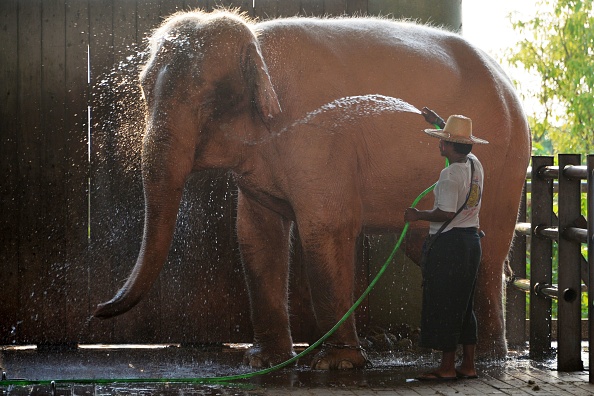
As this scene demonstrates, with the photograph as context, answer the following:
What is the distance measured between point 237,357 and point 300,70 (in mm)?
2094

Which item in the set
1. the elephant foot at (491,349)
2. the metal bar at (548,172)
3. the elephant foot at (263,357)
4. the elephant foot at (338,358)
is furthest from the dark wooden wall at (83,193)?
the metal bar at (548,172)

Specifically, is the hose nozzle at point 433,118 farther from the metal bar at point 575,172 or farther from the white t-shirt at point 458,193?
the metal bar at point 575,172

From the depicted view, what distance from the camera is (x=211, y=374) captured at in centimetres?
728

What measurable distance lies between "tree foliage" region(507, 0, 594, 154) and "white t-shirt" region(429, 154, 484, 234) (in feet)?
27.0

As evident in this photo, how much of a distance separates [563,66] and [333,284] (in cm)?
948

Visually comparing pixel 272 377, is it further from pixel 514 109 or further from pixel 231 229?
pixel 514 109

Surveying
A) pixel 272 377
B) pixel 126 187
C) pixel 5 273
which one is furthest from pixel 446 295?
pixel 5 273

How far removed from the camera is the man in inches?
268

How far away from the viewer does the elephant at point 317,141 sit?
7.10 metres

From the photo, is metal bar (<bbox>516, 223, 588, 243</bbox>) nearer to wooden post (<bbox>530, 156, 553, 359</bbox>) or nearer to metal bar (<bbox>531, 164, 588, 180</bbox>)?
wooden post (<bbox>530, 156, 553, 359</bbox>)

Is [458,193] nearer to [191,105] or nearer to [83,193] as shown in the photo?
[191,105]

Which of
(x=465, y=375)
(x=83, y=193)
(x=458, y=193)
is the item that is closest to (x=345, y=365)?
(x=465, y=375)

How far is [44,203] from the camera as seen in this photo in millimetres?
8578

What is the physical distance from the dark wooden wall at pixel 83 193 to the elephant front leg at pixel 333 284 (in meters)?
1.33
